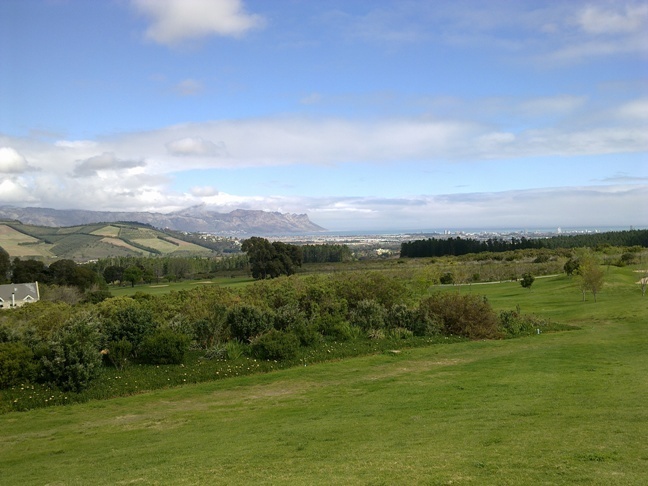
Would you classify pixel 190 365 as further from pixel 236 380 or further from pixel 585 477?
pixel 585 477

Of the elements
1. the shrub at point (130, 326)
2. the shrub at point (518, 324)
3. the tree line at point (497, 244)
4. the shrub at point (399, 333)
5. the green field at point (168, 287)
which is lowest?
the green field at point (168, 287)

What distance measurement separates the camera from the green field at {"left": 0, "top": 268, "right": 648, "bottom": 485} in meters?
6.27

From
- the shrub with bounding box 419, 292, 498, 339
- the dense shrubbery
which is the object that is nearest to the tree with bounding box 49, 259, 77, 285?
the dense shrubbery

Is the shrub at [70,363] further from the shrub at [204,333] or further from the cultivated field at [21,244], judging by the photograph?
the cultivated field at [21,244]

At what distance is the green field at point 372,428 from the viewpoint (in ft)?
20.6

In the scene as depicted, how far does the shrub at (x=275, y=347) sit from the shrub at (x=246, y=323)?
1454 mm

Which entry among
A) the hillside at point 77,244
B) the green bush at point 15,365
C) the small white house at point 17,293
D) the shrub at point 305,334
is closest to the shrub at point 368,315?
the shrub at point 305,334

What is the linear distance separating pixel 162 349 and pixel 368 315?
964 cm

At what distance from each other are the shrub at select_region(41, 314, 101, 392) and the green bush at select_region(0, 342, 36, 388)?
44cm

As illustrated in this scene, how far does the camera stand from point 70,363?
13.5 m

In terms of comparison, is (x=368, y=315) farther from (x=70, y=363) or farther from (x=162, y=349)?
(x=70, y=363)

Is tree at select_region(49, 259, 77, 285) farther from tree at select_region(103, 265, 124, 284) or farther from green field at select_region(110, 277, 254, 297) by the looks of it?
tree at select_region(103, 265, 124, 284)

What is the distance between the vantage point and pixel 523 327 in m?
24.0

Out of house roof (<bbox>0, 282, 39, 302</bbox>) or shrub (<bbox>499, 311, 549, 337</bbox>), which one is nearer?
shrub (<bbox>499, 311, 549, 337</bbox>)
